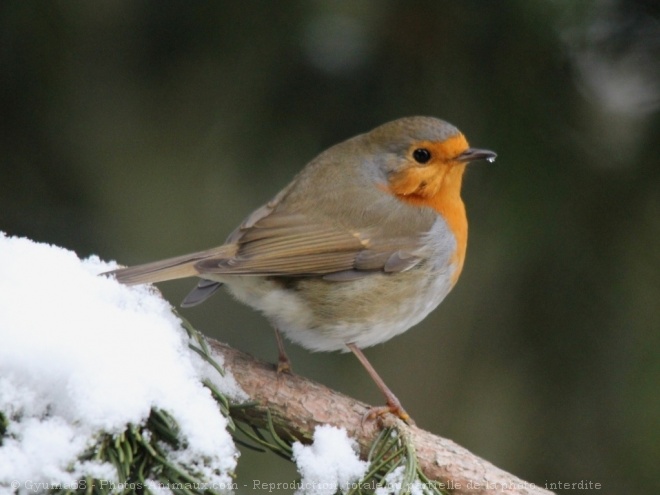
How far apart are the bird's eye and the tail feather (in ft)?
3.12

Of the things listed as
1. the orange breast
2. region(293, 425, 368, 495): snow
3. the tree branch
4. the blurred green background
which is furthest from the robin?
region(293, 425, 368, 495): snow

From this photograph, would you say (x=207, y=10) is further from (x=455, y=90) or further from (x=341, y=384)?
(x=341, y=384)

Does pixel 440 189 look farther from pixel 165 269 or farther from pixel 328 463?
pixel 328 463

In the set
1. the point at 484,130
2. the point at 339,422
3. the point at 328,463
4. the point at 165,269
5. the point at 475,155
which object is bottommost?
the point at 328,463

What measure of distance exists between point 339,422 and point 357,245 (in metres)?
1.02

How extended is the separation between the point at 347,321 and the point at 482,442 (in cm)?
94

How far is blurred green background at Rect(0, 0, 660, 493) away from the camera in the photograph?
3.12 metres

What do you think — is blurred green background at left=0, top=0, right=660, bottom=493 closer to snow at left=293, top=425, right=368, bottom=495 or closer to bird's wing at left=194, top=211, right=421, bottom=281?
bird's wing at left=194, top=211, right=421, bottom=281

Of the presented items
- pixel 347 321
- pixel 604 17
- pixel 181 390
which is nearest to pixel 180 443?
pixel 181 390

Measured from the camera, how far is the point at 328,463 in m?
2.15

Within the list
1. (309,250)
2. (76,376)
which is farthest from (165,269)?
(76,376)

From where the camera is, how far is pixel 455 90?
3252mm

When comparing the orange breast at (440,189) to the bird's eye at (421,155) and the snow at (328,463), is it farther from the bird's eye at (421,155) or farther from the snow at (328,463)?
the snow at (328,463)

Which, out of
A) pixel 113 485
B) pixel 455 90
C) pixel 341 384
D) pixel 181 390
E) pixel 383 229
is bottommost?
pixel 113 485
